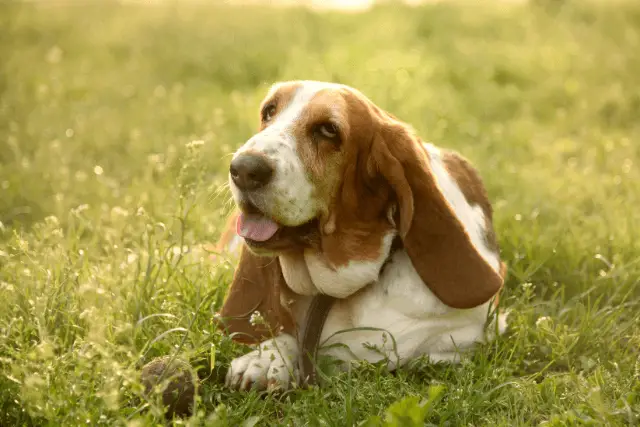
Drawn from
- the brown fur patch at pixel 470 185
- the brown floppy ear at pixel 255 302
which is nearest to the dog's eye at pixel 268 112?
the brown floppy ear at pixel 255 302

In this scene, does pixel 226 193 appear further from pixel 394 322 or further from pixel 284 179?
pixel 394 322

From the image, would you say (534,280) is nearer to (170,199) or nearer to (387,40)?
(170,199)

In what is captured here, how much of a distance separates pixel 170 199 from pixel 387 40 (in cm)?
456

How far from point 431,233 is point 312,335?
63 cm

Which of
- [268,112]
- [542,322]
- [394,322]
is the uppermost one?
[268,112]

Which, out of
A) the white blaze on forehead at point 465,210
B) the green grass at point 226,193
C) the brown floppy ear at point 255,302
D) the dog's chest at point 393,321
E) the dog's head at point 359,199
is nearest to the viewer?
the green grass at point 226,193

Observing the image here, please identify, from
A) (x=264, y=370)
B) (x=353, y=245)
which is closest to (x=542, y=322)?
(x=353, y=245)

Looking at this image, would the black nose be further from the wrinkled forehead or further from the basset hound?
the wrinkled forehead

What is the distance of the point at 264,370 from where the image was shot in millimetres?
3086

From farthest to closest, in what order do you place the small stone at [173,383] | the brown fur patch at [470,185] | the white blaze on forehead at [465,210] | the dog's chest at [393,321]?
the brown fur patch at [470,185], the white blaze on forehead at [465,210], the dog's chest at [393,321], the small stone at [173,383]

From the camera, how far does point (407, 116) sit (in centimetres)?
635

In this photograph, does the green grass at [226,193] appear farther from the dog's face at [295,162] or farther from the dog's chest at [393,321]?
the dog's face at [295,162]

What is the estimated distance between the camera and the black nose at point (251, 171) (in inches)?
111

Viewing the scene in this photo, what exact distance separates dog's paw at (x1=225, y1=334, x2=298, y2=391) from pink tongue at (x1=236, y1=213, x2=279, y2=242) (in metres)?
0.40
